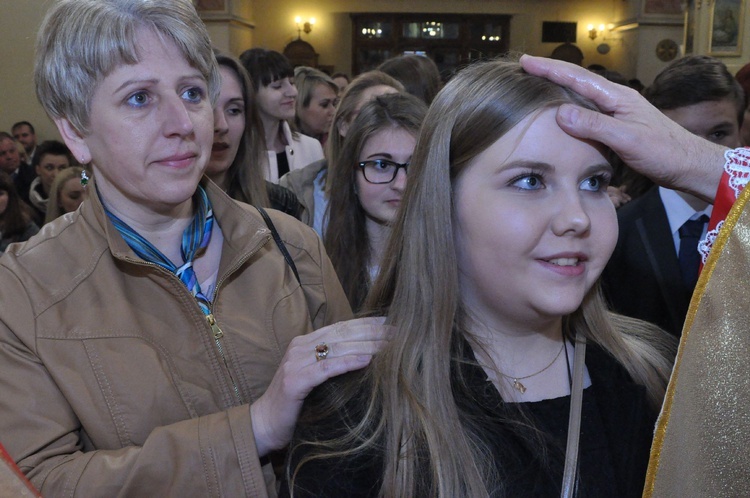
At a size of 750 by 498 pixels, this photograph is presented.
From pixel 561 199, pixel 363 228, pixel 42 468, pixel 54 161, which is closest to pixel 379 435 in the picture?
pixel 561 199

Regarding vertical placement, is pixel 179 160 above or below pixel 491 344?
above

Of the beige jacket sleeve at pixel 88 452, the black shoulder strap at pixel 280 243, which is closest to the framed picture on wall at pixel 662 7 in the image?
the black shoulder strap at pixel 280 243

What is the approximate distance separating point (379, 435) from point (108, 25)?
1014mm

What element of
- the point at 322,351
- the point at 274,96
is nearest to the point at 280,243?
the point at 322,351

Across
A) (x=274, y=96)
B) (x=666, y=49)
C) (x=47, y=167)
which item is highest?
(x=666, y=49)

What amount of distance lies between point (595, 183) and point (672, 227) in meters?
1.17

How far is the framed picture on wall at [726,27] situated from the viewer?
10508 mm

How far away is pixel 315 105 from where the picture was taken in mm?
5711

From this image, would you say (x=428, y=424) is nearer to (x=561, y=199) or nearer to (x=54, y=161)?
(x=561, y=199)

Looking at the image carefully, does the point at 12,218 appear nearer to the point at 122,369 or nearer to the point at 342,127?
the point at 342,127

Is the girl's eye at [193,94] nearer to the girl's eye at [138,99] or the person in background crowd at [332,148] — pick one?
the girl's eye at [138,99]

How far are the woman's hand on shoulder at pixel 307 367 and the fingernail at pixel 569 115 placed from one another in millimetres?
535

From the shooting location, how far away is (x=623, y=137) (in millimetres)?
1402

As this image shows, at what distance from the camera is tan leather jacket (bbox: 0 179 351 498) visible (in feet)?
4.79
